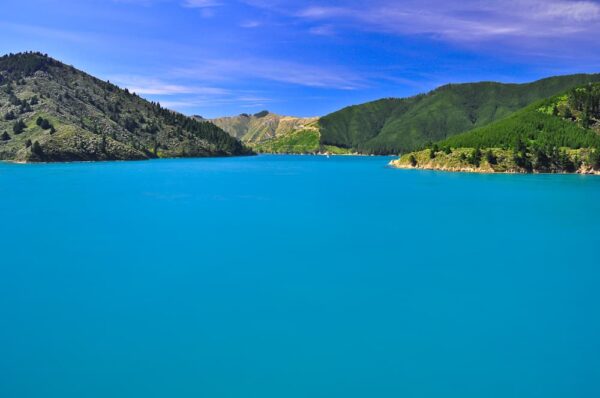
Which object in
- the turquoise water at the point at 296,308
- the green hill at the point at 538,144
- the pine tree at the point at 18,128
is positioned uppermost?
the pine tree at the point at 18,128

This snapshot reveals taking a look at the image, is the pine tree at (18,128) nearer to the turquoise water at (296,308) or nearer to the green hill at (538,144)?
the green hill at (538,144)

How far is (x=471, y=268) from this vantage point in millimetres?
30688

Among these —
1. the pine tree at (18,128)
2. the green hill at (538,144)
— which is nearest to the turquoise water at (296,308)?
the green hill at (538,144)

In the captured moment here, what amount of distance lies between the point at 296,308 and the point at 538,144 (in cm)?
14005

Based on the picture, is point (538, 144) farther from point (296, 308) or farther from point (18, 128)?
point (18, 128)

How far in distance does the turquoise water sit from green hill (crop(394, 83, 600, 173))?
92437 mm

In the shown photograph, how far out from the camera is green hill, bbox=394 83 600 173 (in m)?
131

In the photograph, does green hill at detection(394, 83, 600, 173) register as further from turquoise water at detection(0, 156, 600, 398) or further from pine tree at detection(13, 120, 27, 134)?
pine tree at detection(13, 120, 27, 134)

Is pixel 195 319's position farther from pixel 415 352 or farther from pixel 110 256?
pixel 110 256

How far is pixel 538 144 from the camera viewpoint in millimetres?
139000

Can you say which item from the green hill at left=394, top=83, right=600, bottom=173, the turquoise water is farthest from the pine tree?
the turquoise water

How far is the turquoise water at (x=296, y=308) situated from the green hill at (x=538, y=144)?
92.4 m

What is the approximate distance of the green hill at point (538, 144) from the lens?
5153 inches

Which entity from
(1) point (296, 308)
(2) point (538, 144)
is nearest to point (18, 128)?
(2) point (538, 144)
